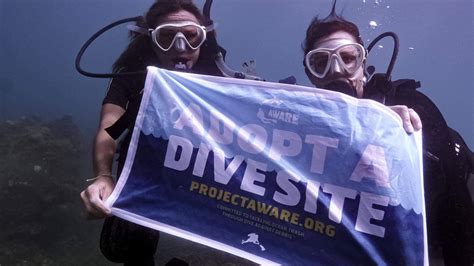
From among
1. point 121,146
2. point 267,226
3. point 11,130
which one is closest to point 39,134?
point 11,130

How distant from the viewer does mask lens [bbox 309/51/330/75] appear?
3.37m

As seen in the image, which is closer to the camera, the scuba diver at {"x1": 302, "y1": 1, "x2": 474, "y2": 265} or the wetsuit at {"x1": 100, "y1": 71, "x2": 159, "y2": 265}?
the scuba diver at {"x1": 302, "y1": 1, "x2": 474, "y2": 265}

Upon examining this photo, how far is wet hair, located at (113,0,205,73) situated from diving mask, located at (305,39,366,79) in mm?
1377

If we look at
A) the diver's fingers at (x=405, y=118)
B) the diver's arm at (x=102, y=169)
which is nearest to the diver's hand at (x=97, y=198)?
the diver's arm at (x=102, y=169)

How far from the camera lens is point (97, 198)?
2.68 m

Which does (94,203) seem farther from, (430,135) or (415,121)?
(430,135)

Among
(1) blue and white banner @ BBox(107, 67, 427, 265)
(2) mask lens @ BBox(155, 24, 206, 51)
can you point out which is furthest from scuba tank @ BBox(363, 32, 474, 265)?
(2) mask lens @ BBox(155, 24, 206, 51)

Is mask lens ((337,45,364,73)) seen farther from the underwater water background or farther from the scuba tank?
the underwater water background

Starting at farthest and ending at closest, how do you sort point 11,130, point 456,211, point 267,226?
1. point 11,130
2. point 456,211
3. point 267,226

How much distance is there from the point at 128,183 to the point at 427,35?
4326cm

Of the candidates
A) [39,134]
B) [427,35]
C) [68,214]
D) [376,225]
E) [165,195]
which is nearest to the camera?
[376,225]

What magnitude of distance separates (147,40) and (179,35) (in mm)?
564

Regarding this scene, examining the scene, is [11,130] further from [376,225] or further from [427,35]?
[427,35]

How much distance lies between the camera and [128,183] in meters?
2.74
